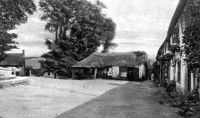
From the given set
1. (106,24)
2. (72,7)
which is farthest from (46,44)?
(106,24)

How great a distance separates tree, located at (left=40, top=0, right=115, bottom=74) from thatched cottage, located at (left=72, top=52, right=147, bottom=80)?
127 inches

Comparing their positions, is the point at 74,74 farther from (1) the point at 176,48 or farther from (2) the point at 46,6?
(1) the point at 176,48

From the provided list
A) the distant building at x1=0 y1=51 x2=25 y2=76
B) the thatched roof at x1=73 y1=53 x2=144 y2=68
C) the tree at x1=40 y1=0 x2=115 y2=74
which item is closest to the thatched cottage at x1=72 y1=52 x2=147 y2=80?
the thatched roof at x1=73 y1=53 x2=144 y2=68

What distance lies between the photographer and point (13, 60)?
64562 mm

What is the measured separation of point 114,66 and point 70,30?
11.5 meters

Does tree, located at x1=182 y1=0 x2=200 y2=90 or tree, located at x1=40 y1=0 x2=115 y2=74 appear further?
tree, located at x1=40 y1=0 x2=115 y2=74

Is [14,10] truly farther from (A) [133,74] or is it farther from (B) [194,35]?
(A) [133,74]

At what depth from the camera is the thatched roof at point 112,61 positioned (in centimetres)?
4044

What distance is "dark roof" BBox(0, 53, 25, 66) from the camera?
63719mm

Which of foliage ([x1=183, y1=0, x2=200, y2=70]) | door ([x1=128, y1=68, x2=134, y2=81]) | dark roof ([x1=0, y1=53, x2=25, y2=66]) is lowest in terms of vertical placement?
door ([x1=128, y1=68, x2=134, y2=81])

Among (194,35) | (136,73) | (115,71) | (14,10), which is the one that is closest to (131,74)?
(136,73)

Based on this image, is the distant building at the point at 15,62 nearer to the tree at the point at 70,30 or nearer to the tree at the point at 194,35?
the tree at the point at 70,30

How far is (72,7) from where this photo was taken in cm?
4569

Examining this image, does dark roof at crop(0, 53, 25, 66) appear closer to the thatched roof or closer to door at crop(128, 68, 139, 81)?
the thatched roof
